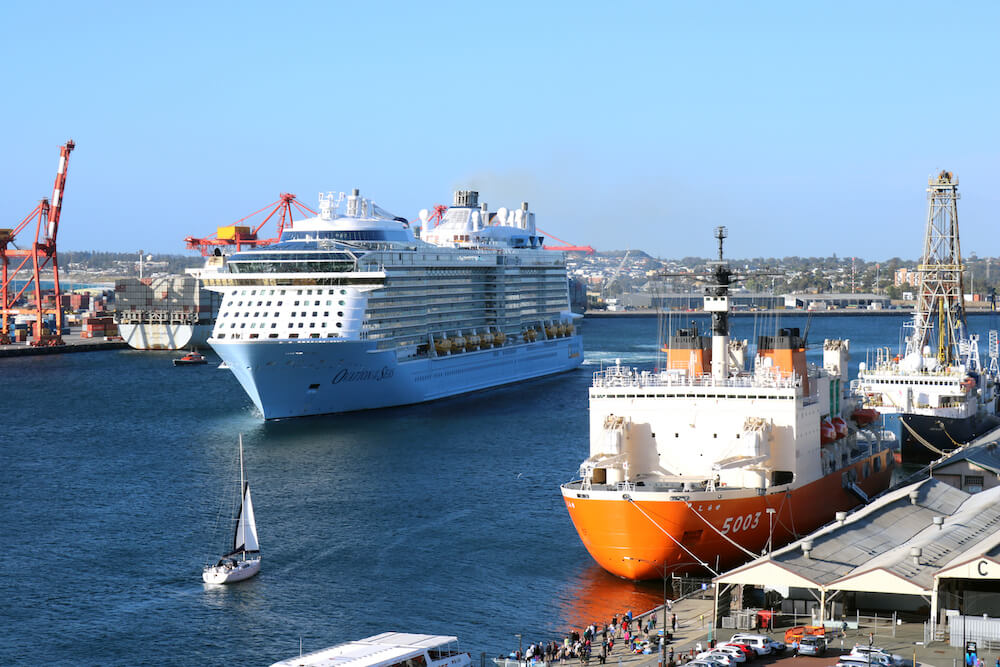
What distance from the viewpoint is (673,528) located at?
31156 millimetres

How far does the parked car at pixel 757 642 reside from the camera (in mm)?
24484

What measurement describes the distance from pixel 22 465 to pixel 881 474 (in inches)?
1317

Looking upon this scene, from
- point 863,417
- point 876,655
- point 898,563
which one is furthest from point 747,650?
point 863,417

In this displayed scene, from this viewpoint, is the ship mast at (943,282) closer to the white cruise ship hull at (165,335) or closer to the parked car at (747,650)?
the parked car at (747,650)

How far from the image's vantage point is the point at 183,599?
32281 mm

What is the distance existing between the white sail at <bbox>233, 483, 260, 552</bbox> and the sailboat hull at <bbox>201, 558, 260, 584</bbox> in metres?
0.96

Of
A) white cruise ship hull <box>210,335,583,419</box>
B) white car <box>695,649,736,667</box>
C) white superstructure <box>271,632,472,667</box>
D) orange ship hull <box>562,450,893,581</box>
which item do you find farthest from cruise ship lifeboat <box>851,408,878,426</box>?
white cruise ship hull <box>210,335,583,419</box>

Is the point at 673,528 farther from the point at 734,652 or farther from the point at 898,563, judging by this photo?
the point at 734,652

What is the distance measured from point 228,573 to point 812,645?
15.8m

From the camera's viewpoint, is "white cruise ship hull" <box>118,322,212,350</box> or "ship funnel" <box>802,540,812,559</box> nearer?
"ship funnel" <box>802,540,812,559</box>

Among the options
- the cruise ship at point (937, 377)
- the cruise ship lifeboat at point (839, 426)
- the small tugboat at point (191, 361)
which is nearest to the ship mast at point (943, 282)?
the cruise ship at point (937, 377)

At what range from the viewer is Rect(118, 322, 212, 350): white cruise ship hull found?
13338 centimetres

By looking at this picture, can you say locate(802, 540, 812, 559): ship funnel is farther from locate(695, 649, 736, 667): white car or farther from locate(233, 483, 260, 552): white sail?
locate(233, 483, 260, 552): white sail

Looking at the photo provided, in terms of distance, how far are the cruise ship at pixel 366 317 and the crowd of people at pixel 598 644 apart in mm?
36533
